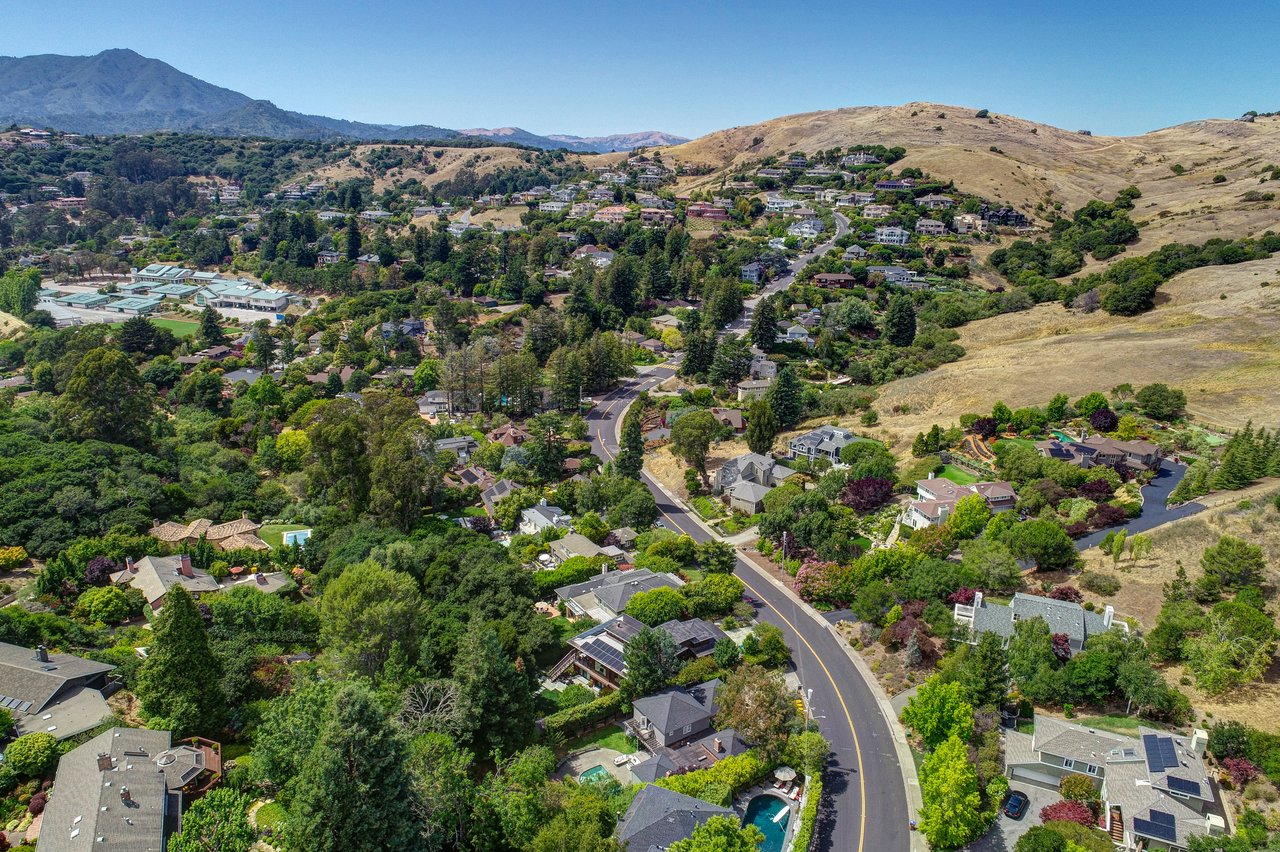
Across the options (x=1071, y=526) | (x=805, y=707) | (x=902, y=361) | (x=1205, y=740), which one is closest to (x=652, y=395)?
(x=902, y=361)

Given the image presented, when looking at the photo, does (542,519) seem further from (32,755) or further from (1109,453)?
(1109,453)

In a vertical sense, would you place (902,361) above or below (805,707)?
above

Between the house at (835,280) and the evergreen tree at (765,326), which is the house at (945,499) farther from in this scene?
the house at (835,280)

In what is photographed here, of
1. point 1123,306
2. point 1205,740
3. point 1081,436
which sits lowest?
point 1205,740

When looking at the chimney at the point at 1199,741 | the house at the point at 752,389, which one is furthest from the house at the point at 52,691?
the house at the point at 752,389

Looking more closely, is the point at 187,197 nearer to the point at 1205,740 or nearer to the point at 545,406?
the point at 545,406

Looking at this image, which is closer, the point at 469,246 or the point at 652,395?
the point at 652,395

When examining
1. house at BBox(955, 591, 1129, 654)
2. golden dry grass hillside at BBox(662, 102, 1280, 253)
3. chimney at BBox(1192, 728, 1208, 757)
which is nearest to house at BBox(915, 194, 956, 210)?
golden dry grass hillside at BBox(662, 102, 1280, 253)
